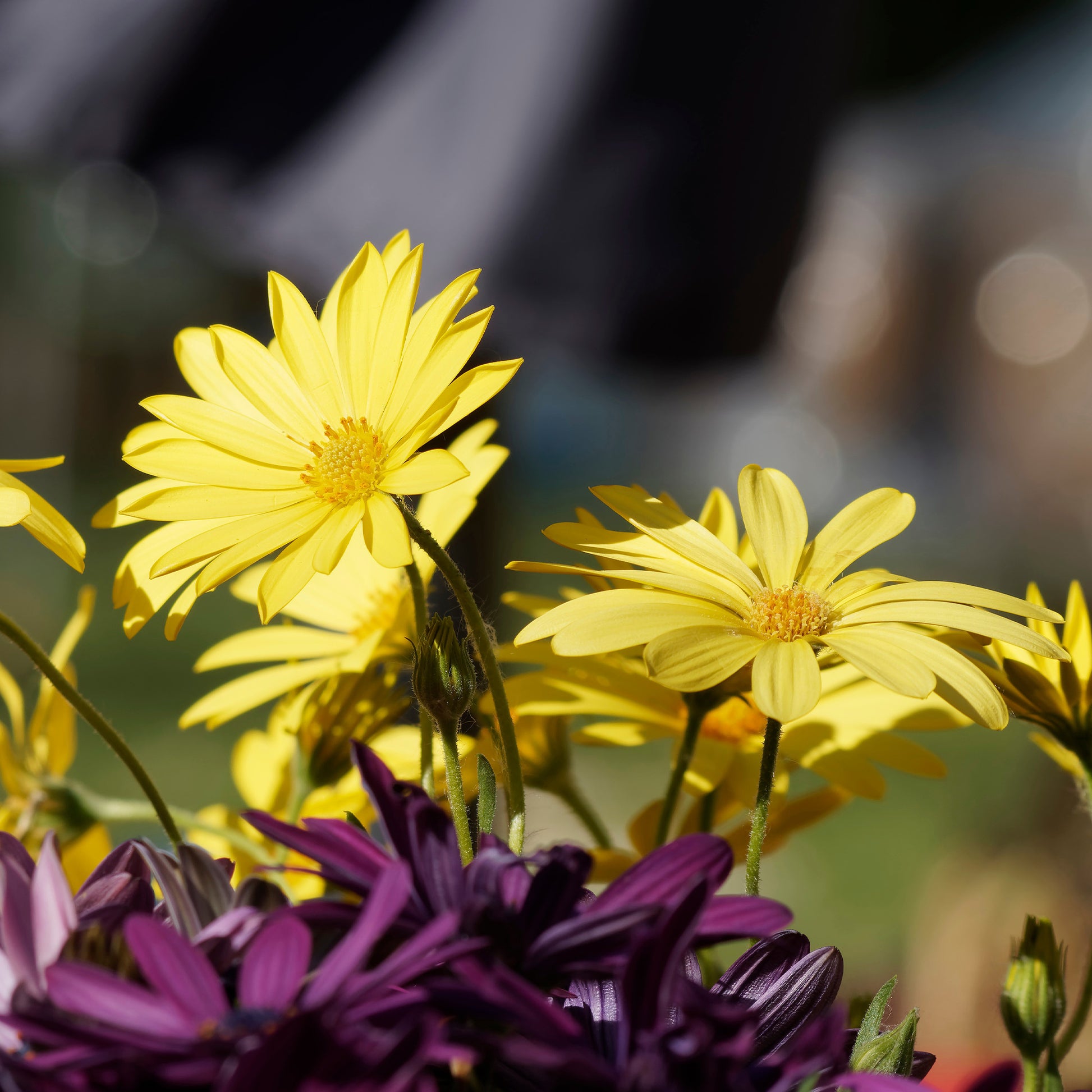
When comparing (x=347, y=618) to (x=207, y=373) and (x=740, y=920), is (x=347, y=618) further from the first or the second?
(x=740, y=920)

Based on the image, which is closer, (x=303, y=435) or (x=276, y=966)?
(x=276, y=966)

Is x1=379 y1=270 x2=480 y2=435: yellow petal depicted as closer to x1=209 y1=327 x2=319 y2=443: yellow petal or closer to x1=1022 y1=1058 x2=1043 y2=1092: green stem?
x1=209 y1=327 x2=319 y2=443: yellow petal

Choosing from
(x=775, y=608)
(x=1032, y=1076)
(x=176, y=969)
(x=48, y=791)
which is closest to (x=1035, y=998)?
(x=1032, y=1076)

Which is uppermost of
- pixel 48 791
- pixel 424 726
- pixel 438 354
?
pixel 438 354

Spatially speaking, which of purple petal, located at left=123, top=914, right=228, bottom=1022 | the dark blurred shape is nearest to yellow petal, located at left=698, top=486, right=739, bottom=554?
purple petal, located at left=123, top=914, right=228, bottom=1022

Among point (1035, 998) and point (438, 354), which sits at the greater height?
point (438, 354)

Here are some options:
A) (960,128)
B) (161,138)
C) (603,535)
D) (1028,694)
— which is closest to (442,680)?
(603,535)
